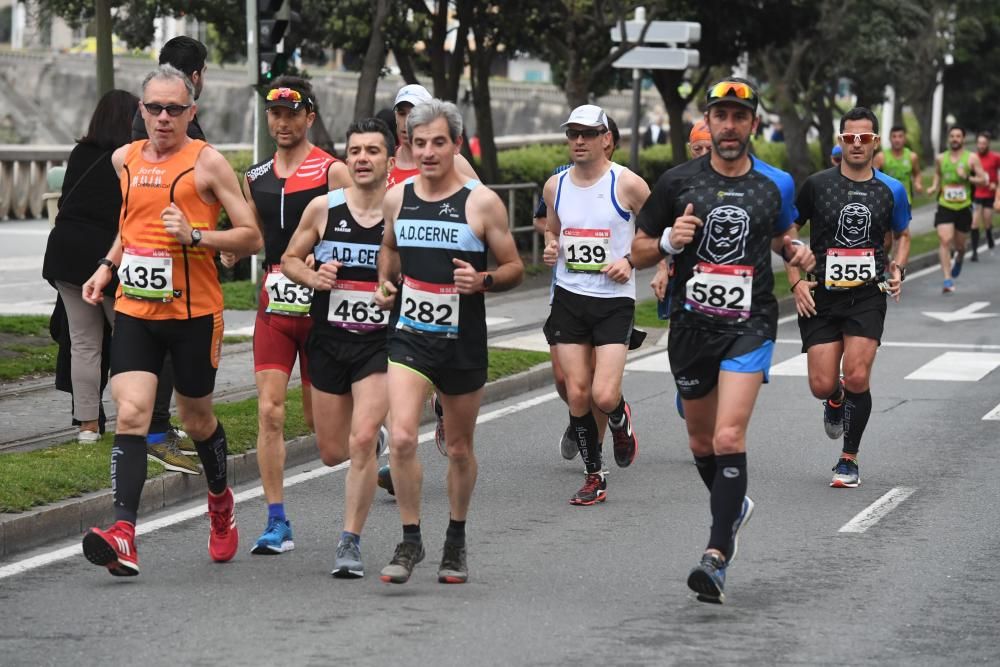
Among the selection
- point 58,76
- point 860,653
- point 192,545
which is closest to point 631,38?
point 192,545

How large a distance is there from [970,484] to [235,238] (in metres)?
4.64

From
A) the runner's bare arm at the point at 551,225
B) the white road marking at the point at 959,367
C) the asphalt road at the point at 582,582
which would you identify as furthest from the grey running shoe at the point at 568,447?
the white road marking at the point at 959,367

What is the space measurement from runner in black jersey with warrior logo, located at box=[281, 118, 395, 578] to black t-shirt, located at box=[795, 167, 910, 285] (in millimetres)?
3284

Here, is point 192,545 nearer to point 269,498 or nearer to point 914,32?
point 269,498

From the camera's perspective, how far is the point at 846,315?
10.5 meters

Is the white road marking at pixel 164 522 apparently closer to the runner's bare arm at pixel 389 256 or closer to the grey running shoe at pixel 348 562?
the grey running shoe at pixel 348 562

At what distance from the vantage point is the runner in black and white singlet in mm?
9719

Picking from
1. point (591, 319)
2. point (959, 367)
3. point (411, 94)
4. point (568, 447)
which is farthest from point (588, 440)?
point (959, 367)

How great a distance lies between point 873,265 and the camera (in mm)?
10555

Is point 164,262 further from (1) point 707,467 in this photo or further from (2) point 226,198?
(1) point 707,467

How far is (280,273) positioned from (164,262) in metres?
0.72

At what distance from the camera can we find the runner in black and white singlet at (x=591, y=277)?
9.72 metres

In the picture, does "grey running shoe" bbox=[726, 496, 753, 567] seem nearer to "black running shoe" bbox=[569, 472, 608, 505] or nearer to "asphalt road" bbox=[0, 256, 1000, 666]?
"asphalt road" bbox=[0, 256, 1000, 666]

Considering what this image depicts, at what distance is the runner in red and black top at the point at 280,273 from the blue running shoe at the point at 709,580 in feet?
6.56
